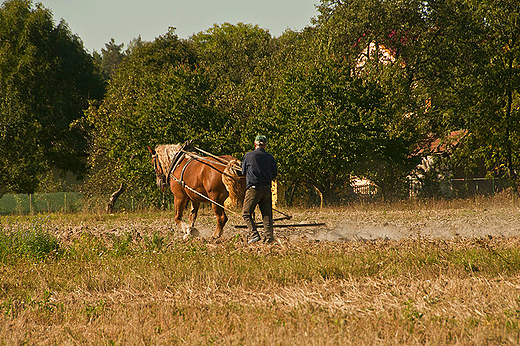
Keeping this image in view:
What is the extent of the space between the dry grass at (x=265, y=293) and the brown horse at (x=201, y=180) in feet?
5.52

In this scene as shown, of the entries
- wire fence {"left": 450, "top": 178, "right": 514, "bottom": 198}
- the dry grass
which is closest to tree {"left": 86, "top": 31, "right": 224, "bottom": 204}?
wire fence {"left": 450, "top": 178, "right": 514, "bottom": 198}

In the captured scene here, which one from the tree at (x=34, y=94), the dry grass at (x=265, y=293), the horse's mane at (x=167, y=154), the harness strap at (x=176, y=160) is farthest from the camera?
the tree at (x=34, y=94)

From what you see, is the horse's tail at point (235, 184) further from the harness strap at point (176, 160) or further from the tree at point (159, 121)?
the tree at point (159, 121)

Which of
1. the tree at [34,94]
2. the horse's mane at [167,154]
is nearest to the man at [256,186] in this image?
the horse's mane at [167,154]

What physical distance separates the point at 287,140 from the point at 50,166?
18477mm

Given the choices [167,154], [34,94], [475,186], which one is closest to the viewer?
[167,154]

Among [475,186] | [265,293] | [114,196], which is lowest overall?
[114,196]

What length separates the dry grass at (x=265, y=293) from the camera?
15.9 feet

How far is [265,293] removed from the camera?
649 centimetres

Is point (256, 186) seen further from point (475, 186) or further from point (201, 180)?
point (475, 186)

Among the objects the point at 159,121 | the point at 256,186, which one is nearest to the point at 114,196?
the point at 159,121

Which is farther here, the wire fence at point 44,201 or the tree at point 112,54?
the tree at point 112,54

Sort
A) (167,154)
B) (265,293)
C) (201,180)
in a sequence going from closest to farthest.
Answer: (265,293)
(201,180)
(167,154)

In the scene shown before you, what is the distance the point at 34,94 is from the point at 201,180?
77.3 ft
